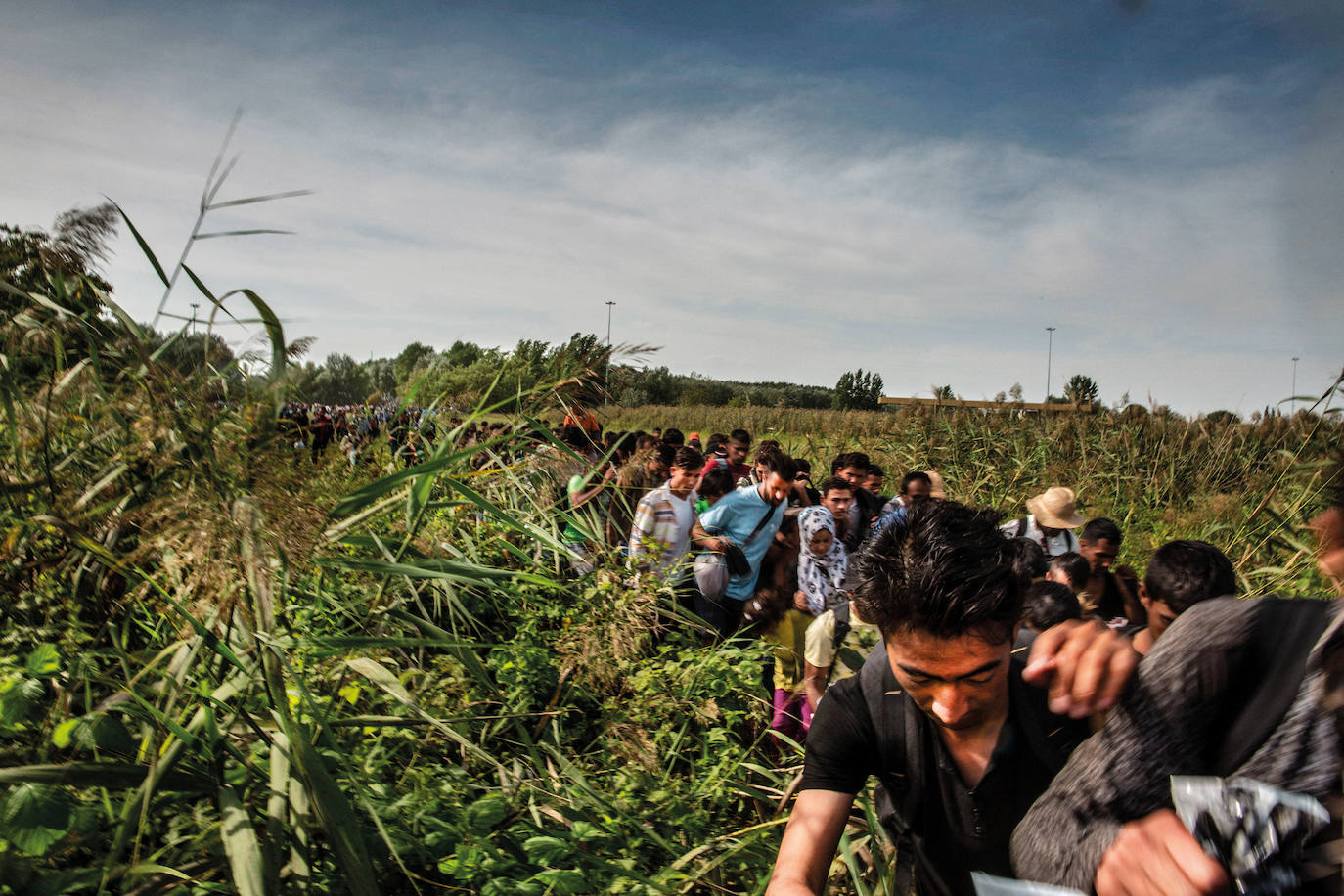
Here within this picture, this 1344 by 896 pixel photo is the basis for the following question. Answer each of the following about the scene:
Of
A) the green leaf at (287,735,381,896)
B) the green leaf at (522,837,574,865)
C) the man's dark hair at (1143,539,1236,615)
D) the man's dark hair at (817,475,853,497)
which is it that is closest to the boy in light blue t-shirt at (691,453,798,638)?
the man's dark hair at (817,475,853,497)

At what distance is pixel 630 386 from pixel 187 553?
1.60 meters

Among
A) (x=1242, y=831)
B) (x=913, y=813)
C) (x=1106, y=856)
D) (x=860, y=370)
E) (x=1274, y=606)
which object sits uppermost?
(x=860, y=370)

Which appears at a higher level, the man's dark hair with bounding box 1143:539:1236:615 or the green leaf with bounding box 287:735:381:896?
the man's dark hair with bounding box 1143:539:1236:615

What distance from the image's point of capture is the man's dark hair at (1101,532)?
435 centimetres

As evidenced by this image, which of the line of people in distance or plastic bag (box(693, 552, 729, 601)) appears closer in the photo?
the line of people in distance

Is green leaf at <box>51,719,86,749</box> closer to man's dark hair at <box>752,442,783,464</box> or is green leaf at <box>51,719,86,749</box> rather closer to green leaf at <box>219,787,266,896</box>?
green leaf at <box>219,787,266,896</box>

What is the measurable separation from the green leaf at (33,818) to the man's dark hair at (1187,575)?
3427 mm

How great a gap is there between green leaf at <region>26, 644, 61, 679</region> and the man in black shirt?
5.43 ft

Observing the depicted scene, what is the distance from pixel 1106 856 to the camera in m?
0.78

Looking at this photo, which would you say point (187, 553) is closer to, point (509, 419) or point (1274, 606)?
point (509, 419)

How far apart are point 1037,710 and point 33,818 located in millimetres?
1826

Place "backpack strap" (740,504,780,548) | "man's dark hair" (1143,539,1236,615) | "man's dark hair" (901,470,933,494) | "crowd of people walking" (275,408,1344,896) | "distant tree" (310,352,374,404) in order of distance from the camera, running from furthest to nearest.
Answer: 1. "man's dark hair" (901,470,933,494)
2. "backpack strap" (740,504,780,548)
3. "man's dark hair" (1143,539,1236,615)
4. "distant tree" (310,352,374,404)
5. "crowd of people walking" (275,408,1344,896)

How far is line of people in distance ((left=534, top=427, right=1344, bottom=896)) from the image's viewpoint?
0.79 m

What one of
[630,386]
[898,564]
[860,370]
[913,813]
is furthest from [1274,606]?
[860,370]
